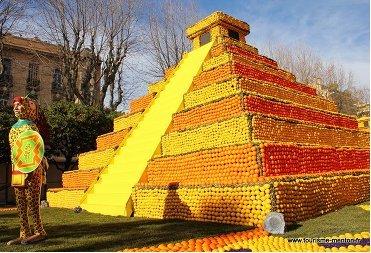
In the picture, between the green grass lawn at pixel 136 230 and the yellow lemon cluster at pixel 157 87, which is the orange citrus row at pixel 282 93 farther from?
the yellow lemon cluster at pixel 157 87

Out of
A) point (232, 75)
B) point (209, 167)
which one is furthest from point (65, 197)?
point (232, 75)

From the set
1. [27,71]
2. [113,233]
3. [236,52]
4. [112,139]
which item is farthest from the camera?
[27,71]

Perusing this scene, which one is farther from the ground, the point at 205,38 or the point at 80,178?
the point at 205,38

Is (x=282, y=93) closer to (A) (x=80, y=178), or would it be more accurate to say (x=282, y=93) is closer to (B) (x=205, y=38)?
(B) (x=205, y=38)

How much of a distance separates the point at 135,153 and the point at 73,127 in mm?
11061

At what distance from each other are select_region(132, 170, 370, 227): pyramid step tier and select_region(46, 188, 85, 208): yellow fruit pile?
12.9 ft

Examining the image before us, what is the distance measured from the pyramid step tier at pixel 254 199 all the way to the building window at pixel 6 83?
29.1 meters

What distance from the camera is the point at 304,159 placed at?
391 inches

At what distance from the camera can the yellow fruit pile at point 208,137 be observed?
10188 millimetres

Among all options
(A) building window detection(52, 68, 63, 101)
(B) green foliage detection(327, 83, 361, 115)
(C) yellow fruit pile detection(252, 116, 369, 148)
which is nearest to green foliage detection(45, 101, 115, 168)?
(C) yellow fruit pile detection(252, 116, 369, 148)

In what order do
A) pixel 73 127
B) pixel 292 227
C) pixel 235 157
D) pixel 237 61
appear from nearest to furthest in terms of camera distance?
1. pixel 292 227
2. pixel 235 157
3. pixel 237 61
4. pixel 73 127

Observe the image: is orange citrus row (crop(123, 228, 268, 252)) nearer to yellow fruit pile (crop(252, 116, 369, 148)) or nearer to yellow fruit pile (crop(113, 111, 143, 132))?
yellow fruit pile (crop(252, 116, 369, 148))

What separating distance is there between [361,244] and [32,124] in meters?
5.68

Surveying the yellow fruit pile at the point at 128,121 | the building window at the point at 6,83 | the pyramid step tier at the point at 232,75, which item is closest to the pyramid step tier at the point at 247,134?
the pyramid step tier at the point at 232,75
